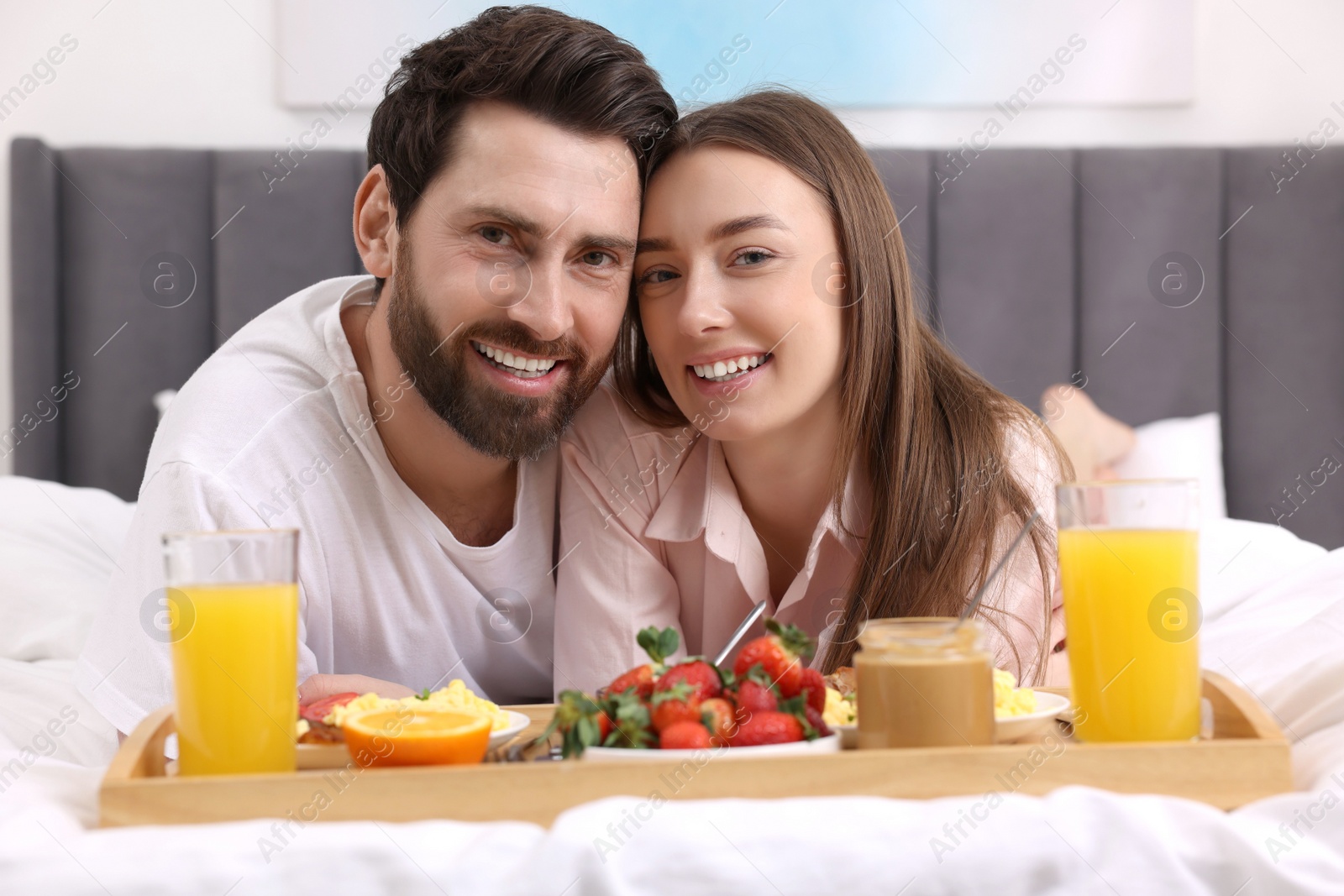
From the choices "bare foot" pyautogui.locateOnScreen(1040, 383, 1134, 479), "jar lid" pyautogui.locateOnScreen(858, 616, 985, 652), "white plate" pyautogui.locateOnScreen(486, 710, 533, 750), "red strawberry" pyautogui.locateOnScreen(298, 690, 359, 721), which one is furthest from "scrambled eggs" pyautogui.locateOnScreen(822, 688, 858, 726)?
"bare foot" pyautogui.locateOnScreen(1040, 383, 1134, 479)

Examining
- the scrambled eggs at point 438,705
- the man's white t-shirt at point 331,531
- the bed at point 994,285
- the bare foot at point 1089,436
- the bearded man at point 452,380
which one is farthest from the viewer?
the bed at point 994,285

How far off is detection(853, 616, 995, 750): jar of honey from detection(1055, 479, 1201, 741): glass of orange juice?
108mm

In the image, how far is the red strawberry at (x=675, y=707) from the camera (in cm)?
83

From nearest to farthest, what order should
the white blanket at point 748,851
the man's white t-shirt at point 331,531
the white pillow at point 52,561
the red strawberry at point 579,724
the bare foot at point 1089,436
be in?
the white blanket at point 748,851 < the red strawberry at point 579,724 < the man's white t-shirt at point 331,531 < the white pillow at point 52,561 < the bare foot at point 1089,436

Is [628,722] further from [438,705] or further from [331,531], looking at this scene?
[331,531]

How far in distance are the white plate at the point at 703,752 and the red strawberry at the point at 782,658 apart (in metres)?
0.06

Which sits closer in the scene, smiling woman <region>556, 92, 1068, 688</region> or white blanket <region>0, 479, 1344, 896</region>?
white blanket <region>0, 479, 1344, 896</region>

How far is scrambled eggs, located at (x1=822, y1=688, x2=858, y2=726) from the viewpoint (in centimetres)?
95

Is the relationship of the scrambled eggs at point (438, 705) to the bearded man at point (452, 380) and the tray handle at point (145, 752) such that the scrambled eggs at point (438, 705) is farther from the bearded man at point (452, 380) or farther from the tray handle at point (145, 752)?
the bearded man at point (452, 380)

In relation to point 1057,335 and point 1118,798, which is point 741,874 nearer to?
point 1118,798

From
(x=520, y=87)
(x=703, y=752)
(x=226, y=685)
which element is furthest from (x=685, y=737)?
(x=520, y=87)

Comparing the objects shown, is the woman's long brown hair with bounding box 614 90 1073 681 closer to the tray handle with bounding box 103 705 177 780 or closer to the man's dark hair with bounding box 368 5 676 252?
the man's dark hair with bounding box 368 5 676 252

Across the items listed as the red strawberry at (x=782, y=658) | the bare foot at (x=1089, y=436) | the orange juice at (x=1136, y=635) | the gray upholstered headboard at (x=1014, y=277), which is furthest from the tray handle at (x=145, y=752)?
the bare foot at (x=1089, y=436)

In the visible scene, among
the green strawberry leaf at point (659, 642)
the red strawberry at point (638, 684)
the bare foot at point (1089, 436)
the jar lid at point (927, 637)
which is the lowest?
the red strawberry at point (638, 684)
